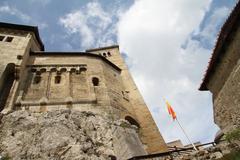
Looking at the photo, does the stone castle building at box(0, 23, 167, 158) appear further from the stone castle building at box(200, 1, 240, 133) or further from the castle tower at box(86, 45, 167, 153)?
the stone castle building at box(200, 1, 240, 133)

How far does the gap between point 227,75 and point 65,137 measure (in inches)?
287

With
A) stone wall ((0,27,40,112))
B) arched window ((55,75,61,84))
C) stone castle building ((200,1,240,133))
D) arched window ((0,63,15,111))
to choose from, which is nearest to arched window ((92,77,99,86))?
arched window ((55,75,61,84))

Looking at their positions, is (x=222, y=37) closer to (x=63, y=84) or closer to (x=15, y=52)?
(x=63, y=84)

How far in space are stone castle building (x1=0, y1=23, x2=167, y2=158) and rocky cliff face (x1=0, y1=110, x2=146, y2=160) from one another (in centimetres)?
140

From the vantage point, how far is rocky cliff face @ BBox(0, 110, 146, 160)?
8.44m

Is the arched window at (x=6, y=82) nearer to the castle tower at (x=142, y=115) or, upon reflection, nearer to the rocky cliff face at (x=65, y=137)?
the rocky cliff face at (x=65, y=137)

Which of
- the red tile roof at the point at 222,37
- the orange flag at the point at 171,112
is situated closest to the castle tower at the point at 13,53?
the orange flag at the point at 171,112

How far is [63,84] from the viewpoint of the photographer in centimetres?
1448

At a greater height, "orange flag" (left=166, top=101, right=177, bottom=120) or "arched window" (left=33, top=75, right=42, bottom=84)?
"arched window" (left=33, top=75, right=42, bottom=84)

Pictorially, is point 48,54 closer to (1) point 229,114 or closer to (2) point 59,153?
(2) point 59,153

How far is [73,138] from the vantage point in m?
9.14

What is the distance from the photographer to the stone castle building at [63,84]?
41.1 ft

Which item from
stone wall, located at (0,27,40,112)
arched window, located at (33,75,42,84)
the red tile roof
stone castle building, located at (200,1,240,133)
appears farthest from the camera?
arched window, located at (33,75,42,84)

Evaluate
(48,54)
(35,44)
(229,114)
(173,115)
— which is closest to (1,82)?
(48,54)
